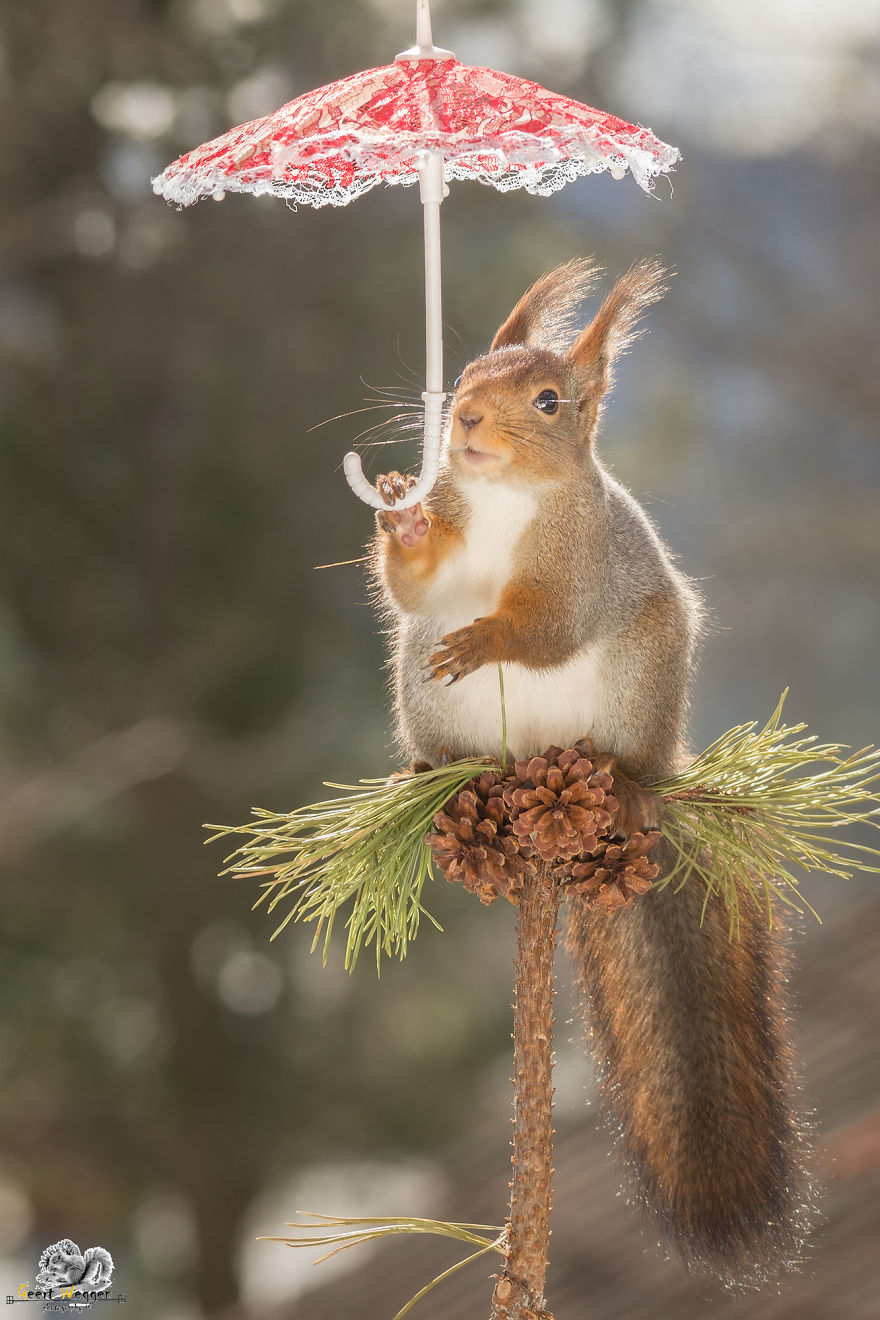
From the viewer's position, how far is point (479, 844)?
0.80 metres

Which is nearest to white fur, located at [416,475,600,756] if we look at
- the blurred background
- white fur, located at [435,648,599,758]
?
white fur, located at [435,648,599,758]

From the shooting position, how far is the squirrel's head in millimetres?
812

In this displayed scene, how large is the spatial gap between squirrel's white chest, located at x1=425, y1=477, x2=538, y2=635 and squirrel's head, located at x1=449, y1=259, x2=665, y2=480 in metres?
0.02

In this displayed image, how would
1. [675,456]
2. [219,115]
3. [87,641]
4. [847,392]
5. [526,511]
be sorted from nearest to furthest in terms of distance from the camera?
1. [526,511]
2. [219,115]
3. [87,641]
4. [675,456]
5. [847,392]

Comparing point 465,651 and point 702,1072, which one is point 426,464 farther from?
point 702,1072

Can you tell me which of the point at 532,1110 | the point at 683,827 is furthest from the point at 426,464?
the point at 532,1110

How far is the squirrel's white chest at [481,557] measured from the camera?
2.71 ft

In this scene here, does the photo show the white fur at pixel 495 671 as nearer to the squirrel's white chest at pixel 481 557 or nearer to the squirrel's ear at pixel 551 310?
the squirrel's white chest at pixel 481 557

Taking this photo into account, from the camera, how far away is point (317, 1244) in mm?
863

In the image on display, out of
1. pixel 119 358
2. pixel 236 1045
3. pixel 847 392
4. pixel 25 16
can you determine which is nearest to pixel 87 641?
pixel 119 358

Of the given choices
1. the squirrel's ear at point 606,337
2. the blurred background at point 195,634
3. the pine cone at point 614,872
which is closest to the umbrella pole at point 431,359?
the squirrel's ear at point 606,337

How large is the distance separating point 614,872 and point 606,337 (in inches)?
12.8

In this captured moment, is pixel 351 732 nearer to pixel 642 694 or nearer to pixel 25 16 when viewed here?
pixel 25 16

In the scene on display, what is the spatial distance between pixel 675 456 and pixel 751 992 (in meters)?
2.66
